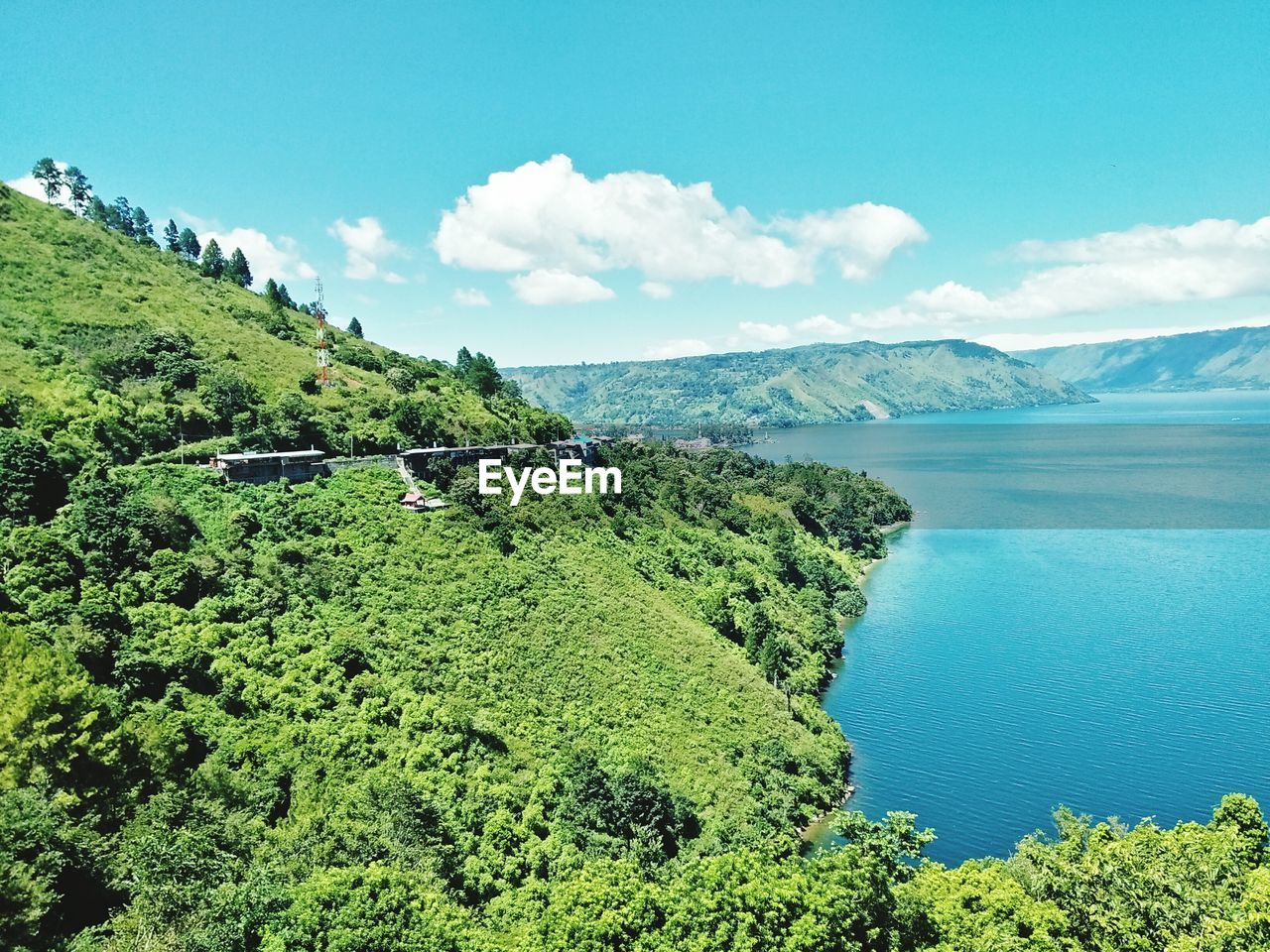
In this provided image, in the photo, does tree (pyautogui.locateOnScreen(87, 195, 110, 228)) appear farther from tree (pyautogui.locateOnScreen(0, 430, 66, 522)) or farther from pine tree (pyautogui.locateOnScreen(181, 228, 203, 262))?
tree (pyautogui.locateOnScreen(0, 430, 66, 522))

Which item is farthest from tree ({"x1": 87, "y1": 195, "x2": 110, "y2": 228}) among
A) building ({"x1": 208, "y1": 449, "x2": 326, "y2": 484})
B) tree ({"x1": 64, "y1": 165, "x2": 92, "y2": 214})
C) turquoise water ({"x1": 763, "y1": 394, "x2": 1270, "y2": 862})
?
turquoise water ({"x1": 763, "y1": 394, "x2": 1270, "y2": 862})

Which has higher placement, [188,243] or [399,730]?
[188,243]

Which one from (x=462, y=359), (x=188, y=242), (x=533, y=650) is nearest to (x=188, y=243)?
(x=188, y=242)

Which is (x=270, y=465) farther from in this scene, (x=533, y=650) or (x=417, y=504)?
(x=533, y=650)

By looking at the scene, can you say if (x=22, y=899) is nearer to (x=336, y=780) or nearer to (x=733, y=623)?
(x=336, y=780)

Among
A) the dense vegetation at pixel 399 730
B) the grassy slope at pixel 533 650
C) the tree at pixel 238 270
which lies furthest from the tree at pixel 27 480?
the tree at pixel 238 270

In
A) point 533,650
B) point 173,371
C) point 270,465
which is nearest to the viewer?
point 533,650
